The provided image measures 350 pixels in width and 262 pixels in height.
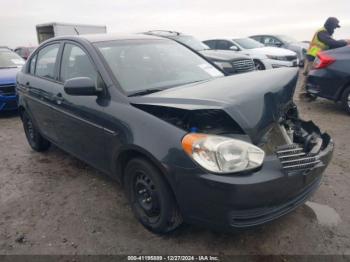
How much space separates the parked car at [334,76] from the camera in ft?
19.9

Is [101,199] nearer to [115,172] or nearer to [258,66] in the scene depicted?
[115,172]

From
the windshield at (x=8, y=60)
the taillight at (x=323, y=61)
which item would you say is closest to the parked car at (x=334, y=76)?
the taillight at (x=323, y=61)

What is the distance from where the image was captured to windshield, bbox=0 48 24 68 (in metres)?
8.13

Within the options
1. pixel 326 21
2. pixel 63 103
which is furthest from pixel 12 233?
pixel 326 21

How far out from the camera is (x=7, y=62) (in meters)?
8.23

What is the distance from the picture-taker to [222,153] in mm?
2156

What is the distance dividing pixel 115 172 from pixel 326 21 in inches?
271

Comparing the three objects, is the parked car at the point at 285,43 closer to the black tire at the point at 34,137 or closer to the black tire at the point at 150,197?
the black tire at the point at 34,137

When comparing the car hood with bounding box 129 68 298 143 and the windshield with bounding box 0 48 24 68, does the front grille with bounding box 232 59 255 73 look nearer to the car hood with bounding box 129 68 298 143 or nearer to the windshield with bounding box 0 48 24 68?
the car hood with bounding box 129 68 298 143

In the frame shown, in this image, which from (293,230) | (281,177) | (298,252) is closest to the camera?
(281,177)

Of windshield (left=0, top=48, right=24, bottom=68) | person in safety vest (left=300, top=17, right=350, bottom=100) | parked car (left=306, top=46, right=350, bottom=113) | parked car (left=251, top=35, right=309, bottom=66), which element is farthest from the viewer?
parked car (left=251, top=35, right=309, bottom=66)

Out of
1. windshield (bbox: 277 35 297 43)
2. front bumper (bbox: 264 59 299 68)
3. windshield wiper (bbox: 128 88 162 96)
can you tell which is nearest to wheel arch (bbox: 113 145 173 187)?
windshield wiper (bbox: 128 88 162 96)

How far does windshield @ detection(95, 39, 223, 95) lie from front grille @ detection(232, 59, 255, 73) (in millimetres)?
3737

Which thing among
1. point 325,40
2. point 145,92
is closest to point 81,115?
point 145,92
